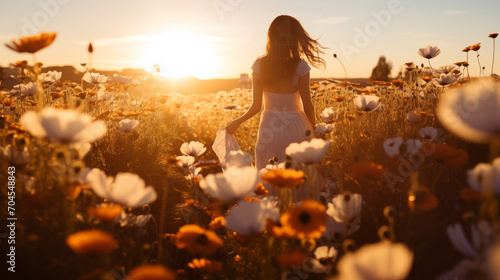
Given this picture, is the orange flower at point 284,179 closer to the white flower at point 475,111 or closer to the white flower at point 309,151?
A: the white flower at point 309,151

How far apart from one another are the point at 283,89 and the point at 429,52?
1.81m

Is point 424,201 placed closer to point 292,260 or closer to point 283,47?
point 292,260

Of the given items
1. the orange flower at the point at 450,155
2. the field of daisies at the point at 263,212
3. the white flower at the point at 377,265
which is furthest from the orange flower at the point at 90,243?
the orange flower at the point at 450,155

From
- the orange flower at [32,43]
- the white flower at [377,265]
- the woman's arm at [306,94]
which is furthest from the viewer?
the woman's arm at [306,94]

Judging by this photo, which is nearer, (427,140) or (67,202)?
(67,202)

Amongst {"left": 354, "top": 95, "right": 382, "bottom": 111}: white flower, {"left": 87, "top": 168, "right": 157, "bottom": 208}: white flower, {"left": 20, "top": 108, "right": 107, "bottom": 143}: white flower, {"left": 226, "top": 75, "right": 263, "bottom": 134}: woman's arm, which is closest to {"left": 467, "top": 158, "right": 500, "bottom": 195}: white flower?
{"left": 87, "top": 168, "right": 157, "bottom": 208}: white flower

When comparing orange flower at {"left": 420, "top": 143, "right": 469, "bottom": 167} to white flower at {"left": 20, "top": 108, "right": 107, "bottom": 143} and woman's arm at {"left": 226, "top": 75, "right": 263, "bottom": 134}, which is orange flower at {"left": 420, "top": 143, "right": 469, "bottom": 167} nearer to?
white flower at {"left": 20, "top": 108, "right": 107, "bottom": 143}

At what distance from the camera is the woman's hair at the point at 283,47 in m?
3.28

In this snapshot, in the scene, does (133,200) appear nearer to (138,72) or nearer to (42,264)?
(42,264)

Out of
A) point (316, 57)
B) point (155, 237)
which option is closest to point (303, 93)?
point (316, 57)

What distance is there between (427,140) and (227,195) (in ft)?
6.90

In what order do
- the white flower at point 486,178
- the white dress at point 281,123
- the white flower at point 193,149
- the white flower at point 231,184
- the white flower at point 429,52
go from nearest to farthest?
the white flower at point 486,178
the white flower at point 231,184
the white flower at point 193,149
the white dress at point 281,123
the white flower at point 429,52

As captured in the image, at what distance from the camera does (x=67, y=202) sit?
156cm

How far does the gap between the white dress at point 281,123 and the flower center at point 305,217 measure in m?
1.99
